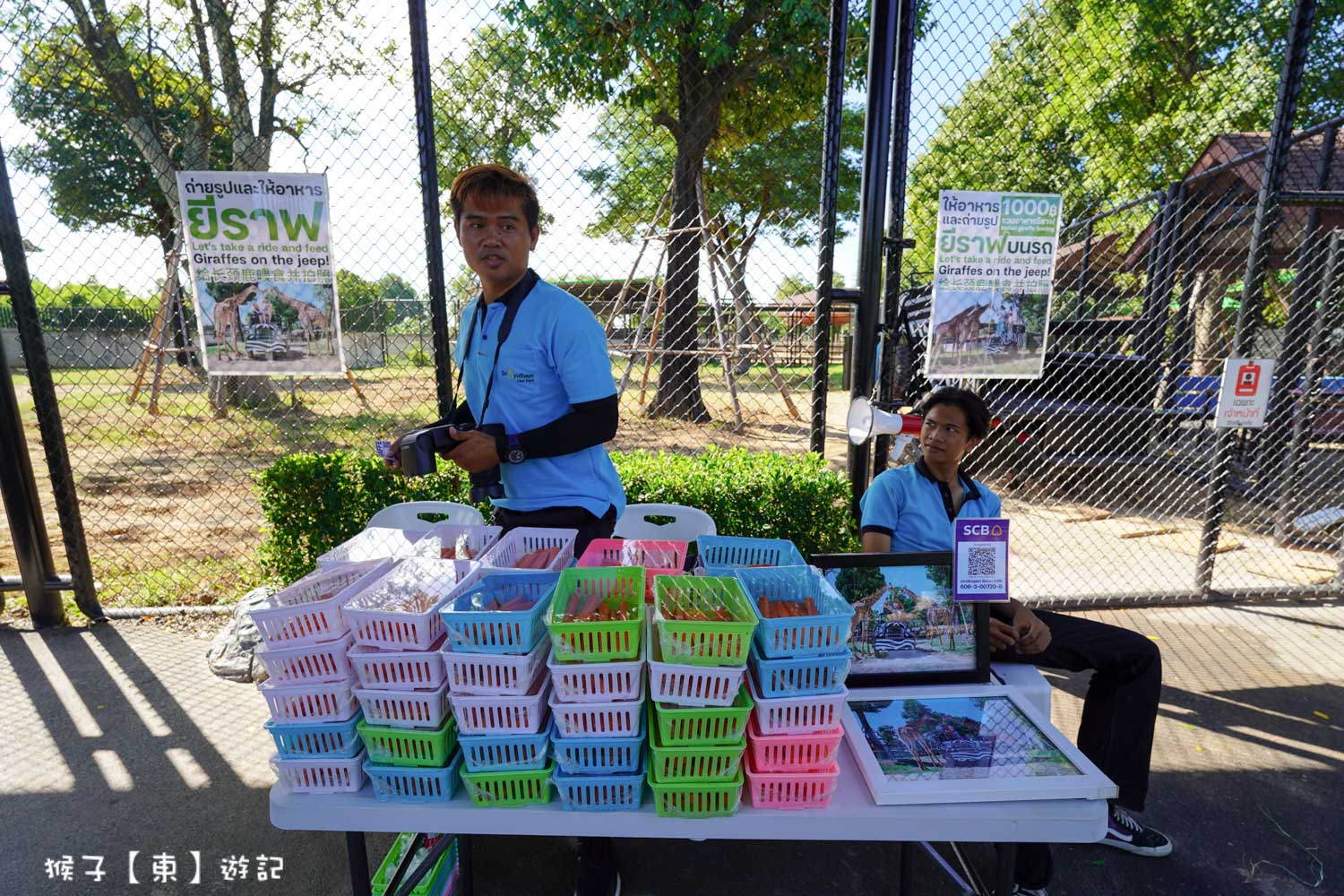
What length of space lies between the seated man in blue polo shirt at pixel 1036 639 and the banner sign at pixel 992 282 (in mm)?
1317

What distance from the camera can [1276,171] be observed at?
390cm

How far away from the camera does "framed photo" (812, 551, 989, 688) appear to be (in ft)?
6.40

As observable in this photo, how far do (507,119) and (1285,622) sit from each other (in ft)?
24.7

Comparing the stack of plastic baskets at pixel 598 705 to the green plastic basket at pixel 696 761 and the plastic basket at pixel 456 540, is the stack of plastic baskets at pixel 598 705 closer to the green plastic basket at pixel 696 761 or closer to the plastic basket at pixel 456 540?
the green plastic basket at pixel 696 761

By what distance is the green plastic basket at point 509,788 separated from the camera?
58.6 inches

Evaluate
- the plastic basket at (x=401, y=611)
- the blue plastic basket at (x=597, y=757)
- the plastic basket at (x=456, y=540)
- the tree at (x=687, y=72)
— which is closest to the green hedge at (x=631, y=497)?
the plastic basket at (x=456, y=540)

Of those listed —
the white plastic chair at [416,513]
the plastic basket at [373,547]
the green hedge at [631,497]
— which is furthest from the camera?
the green hedge at [631,497]

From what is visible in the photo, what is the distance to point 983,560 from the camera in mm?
1822

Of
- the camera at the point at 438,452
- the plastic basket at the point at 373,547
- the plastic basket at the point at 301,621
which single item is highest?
the camera at the point at 438,452

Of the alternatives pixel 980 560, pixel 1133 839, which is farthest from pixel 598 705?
pixel 1133 839

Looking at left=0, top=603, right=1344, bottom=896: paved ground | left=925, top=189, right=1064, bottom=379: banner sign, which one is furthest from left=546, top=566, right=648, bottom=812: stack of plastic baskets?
left=925, top=189, right=1064, bottom=379: banner sign

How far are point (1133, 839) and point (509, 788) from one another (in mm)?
2327

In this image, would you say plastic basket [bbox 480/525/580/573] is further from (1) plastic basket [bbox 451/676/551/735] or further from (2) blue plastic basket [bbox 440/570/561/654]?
(1) plastic basket [bbox 451/676/551/735]

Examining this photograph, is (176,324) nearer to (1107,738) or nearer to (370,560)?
(370,560)
